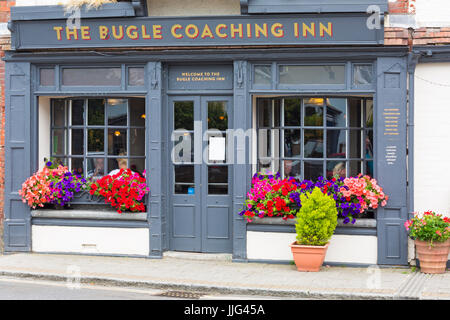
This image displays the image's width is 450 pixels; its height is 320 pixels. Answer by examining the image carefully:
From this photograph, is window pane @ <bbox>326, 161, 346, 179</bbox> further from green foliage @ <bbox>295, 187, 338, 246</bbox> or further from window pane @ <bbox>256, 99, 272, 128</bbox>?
window pane @ <bbox>256, 99, 272, 128</bbox>

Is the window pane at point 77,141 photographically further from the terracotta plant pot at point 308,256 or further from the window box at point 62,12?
the terracotta plant pot at point 308,256

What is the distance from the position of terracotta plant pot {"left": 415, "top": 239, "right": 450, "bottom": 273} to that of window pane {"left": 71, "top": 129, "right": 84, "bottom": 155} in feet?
20.0

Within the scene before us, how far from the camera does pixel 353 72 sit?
428 inches

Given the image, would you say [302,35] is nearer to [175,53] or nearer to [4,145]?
[175,53]

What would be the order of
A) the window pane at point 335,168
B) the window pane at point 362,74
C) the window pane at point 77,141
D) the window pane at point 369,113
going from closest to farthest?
1. the window pane at point 362,74
2. the window pane at point 369,113
3. the window pane at point 335,168
4. the window pane at point 77,141

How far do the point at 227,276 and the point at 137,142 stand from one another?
3319mm

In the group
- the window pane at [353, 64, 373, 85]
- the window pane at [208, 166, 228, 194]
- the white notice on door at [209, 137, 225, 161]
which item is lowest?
the window pane at [208, 166, 228, 194]

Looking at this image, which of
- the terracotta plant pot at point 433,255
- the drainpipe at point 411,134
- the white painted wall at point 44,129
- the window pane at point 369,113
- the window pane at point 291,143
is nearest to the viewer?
the terracotta plant pot at point 433,255

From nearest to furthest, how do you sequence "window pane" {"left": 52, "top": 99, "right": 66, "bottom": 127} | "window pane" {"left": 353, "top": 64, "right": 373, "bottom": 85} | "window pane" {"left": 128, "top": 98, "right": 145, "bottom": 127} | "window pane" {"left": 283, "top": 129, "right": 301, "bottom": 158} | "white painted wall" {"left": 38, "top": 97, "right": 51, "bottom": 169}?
"window pane" {"left": 353, "top": 64, "right": 373, "bottom": 85}
"window pane" {"left": 283, "top": 129, "right": 301, "bottom": 158}
"window pane" {"left": 128, "top": 98, "right": 145, "bottom": 127}
"white painted wall" {"left": 38, "top": 97, "right": 51, "bottom": 169}
"window pane" {"left": 52, "top": 99, "right": 66, "bottom": 127}

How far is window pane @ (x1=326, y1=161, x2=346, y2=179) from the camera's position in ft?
37.0

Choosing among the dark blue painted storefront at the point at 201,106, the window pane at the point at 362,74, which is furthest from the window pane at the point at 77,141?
the window pane at the point at 362,74

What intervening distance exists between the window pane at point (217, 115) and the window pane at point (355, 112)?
2.14m

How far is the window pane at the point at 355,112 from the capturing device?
37.0ft

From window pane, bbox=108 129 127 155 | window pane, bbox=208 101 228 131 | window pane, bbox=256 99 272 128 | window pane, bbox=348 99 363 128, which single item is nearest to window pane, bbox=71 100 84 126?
window pane, bbox=108 129 127 155
